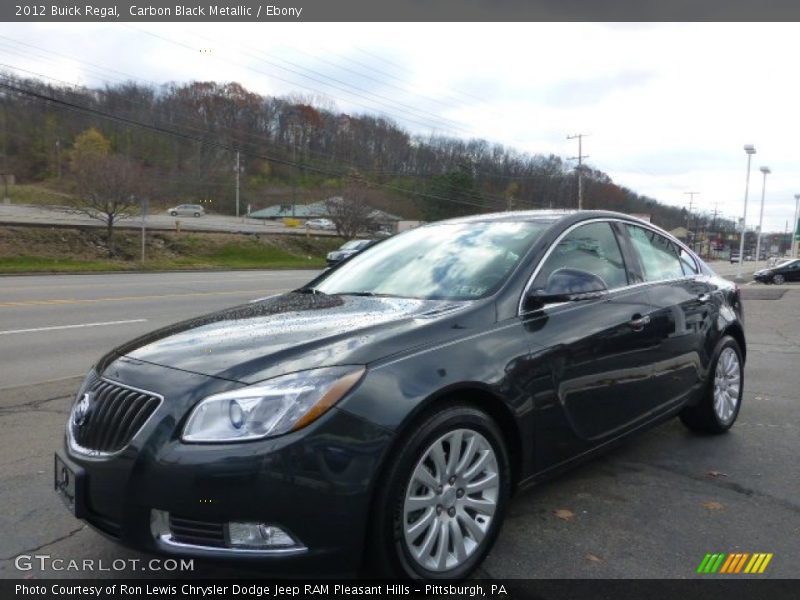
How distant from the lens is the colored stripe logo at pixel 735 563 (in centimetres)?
293

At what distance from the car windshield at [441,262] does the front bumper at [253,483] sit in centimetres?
123

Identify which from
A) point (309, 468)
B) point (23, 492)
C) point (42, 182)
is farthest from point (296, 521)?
point (42, 182)

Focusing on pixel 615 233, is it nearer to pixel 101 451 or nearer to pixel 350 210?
pixel 101 451

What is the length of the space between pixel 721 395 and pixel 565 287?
7.61 ft

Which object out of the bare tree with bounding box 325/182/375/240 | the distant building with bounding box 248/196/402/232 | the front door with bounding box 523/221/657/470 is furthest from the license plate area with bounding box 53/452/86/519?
the distant building with bounding box 248/196/402/232

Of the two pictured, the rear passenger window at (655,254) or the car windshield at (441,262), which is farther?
the rear passenger window at (655,254)

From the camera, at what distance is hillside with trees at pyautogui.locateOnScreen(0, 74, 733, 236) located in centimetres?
4512

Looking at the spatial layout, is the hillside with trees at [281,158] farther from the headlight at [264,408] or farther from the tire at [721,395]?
the headlight at [264,408]

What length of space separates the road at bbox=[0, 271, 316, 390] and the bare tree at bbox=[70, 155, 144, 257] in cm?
1244

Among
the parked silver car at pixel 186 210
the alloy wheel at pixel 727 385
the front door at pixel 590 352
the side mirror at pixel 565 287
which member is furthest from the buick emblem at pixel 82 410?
the parked silver car at pixel 186 210

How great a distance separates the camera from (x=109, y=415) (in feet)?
8.59

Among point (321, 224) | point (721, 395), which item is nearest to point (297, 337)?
point (721, 395)

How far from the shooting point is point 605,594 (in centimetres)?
272

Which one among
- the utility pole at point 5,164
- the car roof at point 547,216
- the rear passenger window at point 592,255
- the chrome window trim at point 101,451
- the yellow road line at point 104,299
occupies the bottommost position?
the yellow road line at point 104,299
